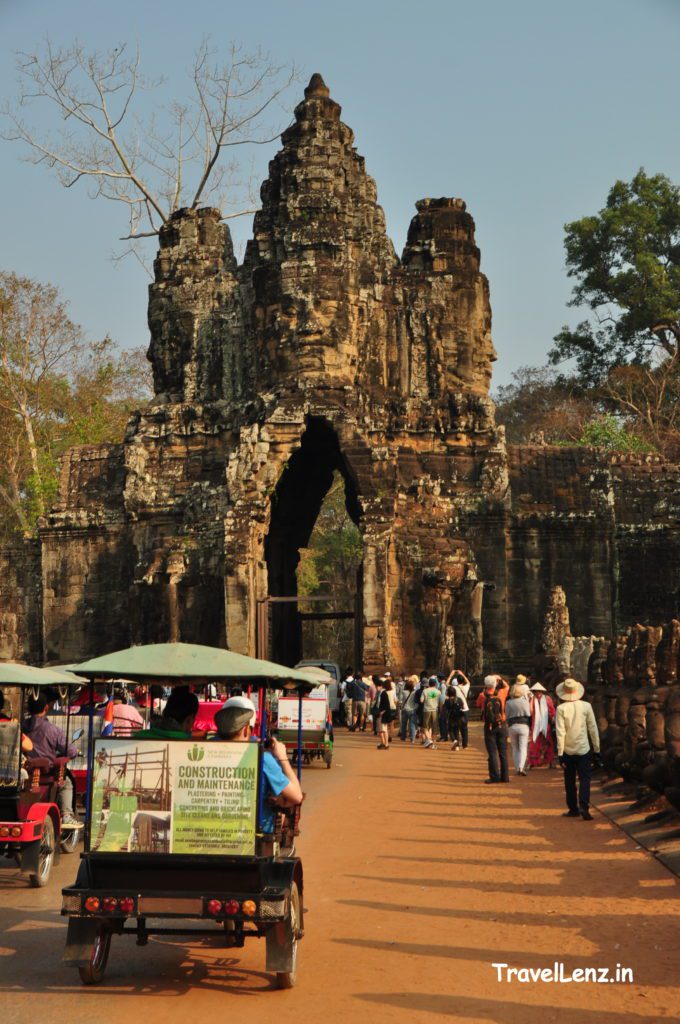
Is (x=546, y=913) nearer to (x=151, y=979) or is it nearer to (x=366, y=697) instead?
(x=151, y=979)

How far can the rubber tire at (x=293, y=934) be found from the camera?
7.53 meters

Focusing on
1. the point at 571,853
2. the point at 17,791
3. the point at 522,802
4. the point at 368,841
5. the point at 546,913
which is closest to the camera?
the point at 546,913

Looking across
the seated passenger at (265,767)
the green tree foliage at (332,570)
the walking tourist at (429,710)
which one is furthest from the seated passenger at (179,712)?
the green tree foliage at (332,570)

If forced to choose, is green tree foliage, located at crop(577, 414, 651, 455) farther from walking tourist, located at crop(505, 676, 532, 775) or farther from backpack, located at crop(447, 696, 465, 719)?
walking tourist, located at crop(505, 676, 532, 775)

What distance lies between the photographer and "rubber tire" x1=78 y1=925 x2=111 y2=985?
7441 mm

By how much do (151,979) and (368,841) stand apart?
5.60 meters

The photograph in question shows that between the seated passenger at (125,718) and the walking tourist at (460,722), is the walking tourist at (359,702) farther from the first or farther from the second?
the seated passenger at (125,718)

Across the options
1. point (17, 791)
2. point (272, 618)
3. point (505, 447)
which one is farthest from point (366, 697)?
point (17, 791)

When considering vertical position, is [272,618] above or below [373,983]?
above

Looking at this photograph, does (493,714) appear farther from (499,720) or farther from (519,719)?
(519,719)

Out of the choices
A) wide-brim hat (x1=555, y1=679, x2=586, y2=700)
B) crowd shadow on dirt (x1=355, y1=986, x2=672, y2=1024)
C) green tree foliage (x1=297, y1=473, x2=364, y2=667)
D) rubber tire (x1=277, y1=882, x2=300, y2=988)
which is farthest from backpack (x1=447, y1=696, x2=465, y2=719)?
green tree foliage (x1=297, y1=473, x2=364, y2=667)

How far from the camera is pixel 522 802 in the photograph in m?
16.5

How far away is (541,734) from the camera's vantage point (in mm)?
21500

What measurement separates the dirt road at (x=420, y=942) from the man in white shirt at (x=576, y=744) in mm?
567
